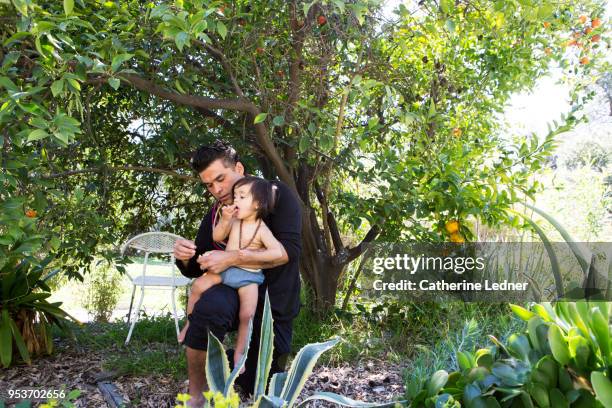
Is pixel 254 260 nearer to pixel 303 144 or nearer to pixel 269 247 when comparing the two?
pixel 269 247

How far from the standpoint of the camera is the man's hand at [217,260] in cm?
276

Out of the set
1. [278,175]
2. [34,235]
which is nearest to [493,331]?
[278,175]

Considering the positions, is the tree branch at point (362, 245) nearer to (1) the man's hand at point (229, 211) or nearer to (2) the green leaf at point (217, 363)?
(1) the man's hand at point (229, 211)

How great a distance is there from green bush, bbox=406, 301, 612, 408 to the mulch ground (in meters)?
1.26

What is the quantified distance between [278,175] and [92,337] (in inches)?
76.6

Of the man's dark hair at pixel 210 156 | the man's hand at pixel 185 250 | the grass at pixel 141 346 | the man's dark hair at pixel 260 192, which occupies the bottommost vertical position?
the grass at pixel 141 346

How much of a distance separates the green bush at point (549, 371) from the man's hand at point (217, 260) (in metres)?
1.18

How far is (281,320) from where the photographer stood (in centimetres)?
304

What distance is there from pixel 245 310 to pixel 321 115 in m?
1.16

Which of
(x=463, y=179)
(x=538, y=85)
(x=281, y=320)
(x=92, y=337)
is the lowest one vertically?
(x=92, y=337)

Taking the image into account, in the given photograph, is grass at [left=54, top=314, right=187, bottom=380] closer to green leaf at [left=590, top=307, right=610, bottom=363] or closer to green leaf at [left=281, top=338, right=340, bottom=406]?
green leaf at [left=281, top=338, right=340, bottom=406]

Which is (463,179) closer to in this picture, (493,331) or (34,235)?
(493,331)

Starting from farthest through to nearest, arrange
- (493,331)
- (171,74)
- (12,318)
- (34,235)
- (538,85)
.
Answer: (538,85) < (12,318) < (493,331) < (171,74) < (34,235)

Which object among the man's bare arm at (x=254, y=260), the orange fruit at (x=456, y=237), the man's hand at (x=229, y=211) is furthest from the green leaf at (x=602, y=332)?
the orange fruit at (x=456, y=237)
